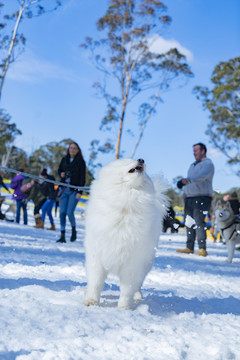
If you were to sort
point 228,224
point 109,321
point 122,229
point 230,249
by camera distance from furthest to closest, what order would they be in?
point 228,224
point 230,249
point 122,229
point 109,321

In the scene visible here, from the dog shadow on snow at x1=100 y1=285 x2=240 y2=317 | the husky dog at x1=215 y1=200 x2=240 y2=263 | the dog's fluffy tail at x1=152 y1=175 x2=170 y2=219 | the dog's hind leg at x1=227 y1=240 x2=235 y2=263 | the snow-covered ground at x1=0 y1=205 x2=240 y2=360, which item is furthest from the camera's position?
the husky dog at x1=215 y1=200 x2=240 y2=263

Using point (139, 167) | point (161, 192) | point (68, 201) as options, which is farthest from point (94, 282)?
point (68, 201)

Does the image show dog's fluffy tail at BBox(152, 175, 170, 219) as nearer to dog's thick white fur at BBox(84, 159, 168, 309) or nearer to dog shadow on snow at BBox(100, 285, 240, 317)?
dog's thick white fur at BBox(84, 159, 168, 309)

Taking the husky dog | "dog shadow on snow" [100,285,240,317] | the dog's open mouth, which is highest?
the dog's open mouth

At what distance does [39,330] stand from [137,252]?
0.96m

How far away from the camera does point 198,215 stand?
780 centimetres

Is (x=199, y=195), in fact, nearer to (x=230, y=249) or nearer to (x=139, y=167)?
(x=230, y=249)

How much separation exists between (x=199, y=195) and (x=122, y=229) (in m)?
5.32

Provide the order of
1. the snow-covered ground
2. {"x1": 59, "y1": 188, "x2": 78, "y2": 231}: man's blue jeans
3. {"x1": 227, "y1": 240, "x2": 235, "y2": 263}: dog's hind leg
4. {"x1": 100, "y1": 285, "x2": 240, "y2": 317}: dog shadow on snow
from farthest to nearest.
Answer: {"x1": 227, "y1": 240, "x2": 235, "y2": 263}: dog's hind leg
{"x1": 59, "y1": 188, "x2": 78, "y2": 231}: man's blue jeans
{"x1": 100, "y1": 285, "x2": 240, "y2": 317}: dog shadow on snow
the snow-covered ground

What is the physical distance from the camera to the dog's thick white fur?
2.80 m

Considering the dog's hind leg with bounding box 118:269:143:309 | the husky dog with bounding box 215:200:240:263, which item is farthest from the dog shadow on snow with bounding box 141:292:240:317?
the husky dog with bounding box 215:200:240:263

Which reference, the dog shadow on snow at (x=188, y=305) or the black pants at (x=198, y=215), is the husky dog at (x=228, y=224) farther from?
the dog shadow on snow at (x=188, y=305)

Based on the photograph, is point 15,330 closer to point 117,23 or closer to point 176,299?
point 176,299

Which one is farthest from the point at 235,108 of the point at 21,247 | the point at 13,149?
the point at 13,149
